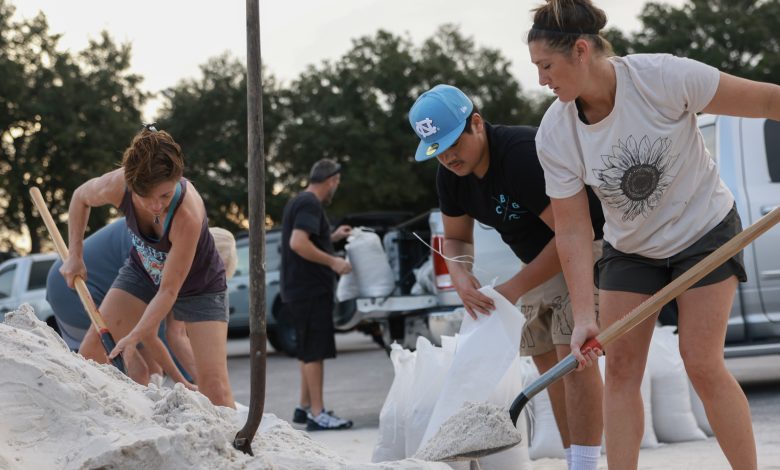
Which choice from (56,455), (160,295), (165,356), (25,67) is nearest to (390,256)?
(165,356)

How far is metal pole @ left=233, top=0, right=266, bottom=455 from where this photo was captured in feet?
12.0

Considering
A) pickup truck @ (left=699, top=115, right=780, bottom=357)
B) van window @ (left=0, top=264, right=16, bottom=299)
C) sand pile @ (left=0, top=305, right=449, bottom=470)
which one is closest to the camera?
sand pile @ (left=0, top=305, right=449, bottom=470)

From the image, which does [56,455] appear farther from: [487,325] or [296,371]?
[296,371]

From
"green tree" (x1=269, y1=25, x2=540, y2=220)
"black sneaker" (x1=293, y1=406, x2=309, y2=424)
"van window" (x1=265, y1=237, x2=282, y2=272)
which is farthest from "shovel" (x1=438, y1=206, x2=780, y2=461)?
"green tree" (x1=269, y1=25, x2=540, y2=220)

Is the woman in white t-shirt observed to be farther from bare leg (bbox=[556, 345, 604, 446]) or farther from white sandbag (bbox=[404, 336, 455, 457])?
white sandbag (bbox=[404, 336, 455, 457])

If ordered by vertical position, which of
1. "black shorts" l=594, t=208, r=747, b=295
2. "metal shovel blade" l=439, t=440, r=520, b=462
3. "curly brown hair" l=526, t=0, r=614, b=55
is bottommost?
"metal shovel blade" l=439, t=440, r=520, b=462

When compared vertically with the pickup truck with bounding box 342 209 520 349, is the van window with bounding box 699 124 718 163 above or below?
above

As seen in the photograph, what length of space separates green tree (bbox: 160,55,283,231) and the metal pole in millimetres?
30427

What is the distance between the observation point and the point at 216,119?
3731 centimetres

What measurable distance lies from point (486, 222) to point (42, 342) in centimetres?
174

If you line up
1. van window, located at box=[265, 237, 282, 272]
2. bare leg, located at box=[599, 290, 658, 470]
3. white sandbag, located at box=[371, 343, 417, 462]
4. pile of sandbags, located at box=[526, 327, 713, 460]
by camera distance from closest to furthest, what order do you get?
bare leg, located at box=[599, 290, 658, 470]
white sandbag, located at box=[371, 343, 417, 462]
pile of sandbags, located at box=[526, 327, 713, 460]
van window, located at box=[265, 237, 282, 272]

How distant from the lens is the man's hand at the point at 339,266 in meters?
8.13

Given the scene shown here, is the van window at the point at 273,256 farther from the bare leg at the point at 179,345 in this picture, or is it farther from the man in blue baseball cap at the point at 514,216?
the man in blue baseball cap at the point at 514,216

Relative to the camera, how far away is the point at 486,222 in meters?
4.60
